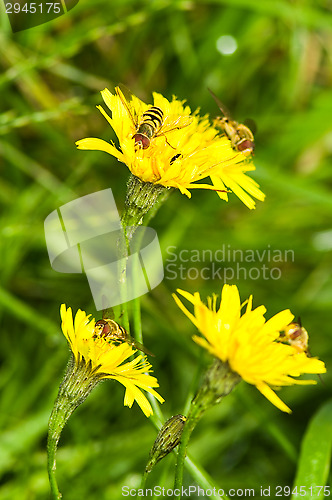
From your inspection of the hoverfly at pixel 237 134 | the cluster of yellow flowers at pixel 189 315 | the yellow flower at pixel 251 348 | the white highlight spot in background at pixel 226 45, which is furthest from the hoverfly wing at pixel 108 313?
the white highlight spot in background at pixel 226 45

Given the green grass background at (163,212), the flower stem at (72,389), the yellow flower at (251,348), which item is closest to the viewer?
the yellow flower at (251,348)

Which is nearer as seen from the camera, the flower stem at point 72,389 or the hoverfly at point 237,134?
the flower stem at point 72,389

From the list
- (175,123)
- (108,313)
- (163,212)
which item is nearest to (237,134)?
(175,123)

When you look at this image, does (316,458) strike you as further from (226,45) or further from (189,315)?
(226,45)

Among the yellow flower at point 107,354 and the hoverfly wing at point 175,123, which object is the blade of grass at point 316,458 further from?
the hoverfly wing at point 175,123

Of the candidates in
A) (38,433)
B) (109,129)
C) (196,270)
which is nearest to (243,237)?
(196,270)

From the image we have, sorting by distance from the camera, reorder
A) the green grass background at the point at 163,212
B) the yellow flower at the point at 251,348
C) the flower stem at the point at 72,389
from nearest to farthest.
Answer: the yellow flower at the point at 251,348
the flower stem at the point at 72,389
the green grass background at the point at 163,212
